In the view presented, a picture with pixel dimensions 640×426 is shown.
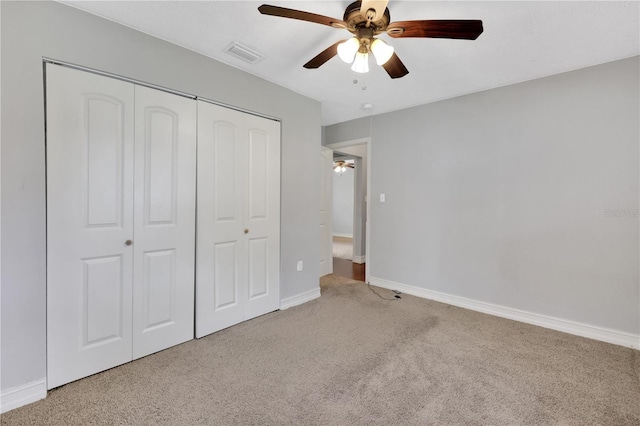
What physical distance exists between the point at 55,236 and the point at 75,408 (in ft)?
3.38

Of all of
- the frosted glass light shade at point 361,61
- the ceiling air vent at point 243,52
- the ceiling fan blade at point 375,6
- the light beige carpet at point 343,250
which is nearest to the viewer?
the ceiling fan blade at point 375,6

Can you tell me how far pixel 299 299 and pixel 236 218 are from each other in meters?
1.29

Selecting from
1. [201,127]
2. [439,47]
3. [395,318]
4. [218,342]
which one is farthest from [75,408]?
[439,47]

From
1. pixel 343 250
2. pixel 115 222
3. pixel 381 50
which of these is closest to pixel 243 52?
pixel 381 50

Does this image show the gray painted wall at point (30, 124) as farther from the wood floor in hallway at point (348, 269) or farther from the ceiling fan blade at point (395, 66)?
the wood floor in hallway at point (348, 269)

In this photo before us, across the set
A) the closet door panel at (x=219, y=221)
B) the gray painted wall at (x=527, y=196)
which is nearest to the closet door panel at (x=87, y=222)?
the closet door panel at (x=219, y=221)

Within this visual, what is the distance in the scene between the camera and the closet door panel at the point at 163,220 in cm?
202

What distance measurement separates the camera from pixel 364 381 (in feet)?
5.94

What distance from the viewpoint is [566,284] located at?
2.55 metres

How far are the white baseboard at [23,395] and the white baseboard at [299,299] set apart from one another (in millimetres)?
1869

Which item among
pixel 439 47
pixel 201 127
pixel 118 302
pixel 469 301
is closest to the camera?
pixel 118 302

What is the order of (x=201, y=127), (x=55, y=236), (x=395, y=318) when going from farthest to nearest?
(x=395, y=318) → (x=201, y=127) → (x=55, y=236)

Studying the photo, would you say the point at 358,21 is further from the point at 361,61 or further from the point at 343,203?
the point at 343,203

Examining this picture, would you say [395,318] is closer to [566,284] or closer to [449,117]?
[566,284]
